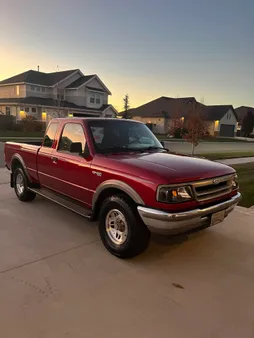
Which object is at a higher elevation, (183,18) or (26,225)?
(183,18)

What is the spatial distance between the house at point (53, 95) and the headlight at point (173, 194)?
3485 centimetres

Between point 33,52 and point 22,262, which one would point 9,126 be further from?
point 22,262

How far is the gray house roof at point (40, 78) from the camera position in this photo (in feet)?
127

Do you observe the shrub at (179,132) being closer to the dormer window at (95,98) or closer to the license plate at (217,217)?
the dormer window at (95,98)

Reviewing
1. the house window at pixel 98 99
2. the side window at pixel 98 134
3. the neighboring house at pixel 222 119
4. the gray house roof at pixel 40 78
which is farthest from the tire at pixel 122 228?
the neighboring house at pixel 222 119

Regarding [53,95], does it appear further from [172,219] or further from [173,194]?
[172,219]

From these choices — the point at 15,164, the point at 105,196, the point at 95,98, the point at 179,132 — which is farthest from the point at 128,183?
the point at 95,98

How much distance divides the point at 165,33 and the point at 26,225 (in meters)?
15.5

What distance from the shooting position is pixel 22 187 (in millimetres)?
6230

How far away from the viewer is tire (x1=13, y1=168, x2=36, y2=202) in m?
6.04

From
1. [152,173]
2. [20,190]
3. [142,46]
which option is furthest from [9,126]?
[152,173]

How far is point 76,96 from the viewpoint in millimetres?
39906

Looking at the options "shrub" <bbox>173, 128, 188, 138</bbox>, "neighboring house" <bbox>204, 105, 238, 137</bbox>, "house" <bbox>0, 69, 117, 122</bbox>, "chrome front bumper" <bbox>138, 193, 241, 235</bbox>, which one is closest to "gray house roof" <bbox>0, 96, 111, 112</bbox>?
"house" <bbox>0, 69, 117, 122</bbox>

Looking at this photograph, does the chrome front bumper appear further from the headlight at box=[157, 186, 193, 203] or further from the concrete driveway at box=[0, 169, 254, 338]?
the concrete driveway at box=[0, 169, 254, 338]
